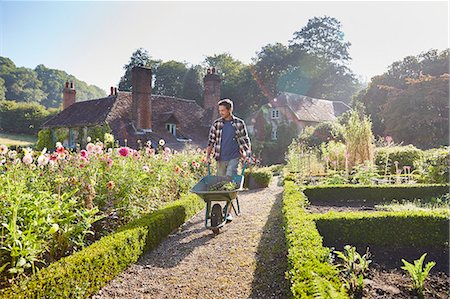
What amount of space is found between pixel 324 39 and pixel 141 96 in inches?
1246

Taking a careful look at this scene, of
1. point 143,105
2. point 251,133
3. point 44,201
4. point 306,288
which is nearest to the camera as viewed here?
point 306,288

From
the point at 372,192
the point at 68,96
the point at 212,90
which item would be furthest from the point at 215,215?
the point at 68,96

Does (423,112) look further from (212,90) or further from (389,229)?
(389,229)

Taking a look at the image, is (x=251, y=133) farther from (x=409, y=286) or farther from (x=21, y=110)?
(x=409, y=286)

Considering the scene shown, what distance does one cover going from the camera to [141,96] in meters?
19.4

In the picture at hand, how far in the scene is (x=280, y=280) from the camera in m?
3.38

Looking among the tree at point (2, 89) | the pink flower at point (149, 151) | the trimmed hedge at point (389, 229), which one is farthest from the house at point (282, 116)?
the tree at point (2, 89)

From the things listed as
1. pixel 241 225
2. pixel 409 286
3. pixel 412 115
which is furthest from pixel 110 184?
pixel 412 115

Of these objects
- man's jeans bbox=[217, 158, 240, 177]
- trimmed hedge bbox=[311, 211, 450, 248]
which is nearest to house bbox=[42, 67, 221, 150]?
man's jeans bbox=[217, 158, 240, 177]

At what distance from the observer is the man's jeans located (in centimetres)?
567

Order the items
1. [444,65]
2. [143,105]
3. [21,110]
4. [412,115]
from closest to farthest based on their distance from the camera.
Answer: [143,105]
[412,115]
[444,65]
[21,110]

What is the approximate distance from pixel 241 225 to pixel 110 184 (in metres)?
2.33

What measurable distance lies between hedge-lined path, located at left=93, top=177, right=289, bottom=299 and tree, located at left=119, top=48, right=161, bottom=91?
39013 mm

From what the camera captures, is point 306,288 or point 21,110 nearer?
point 306,288
